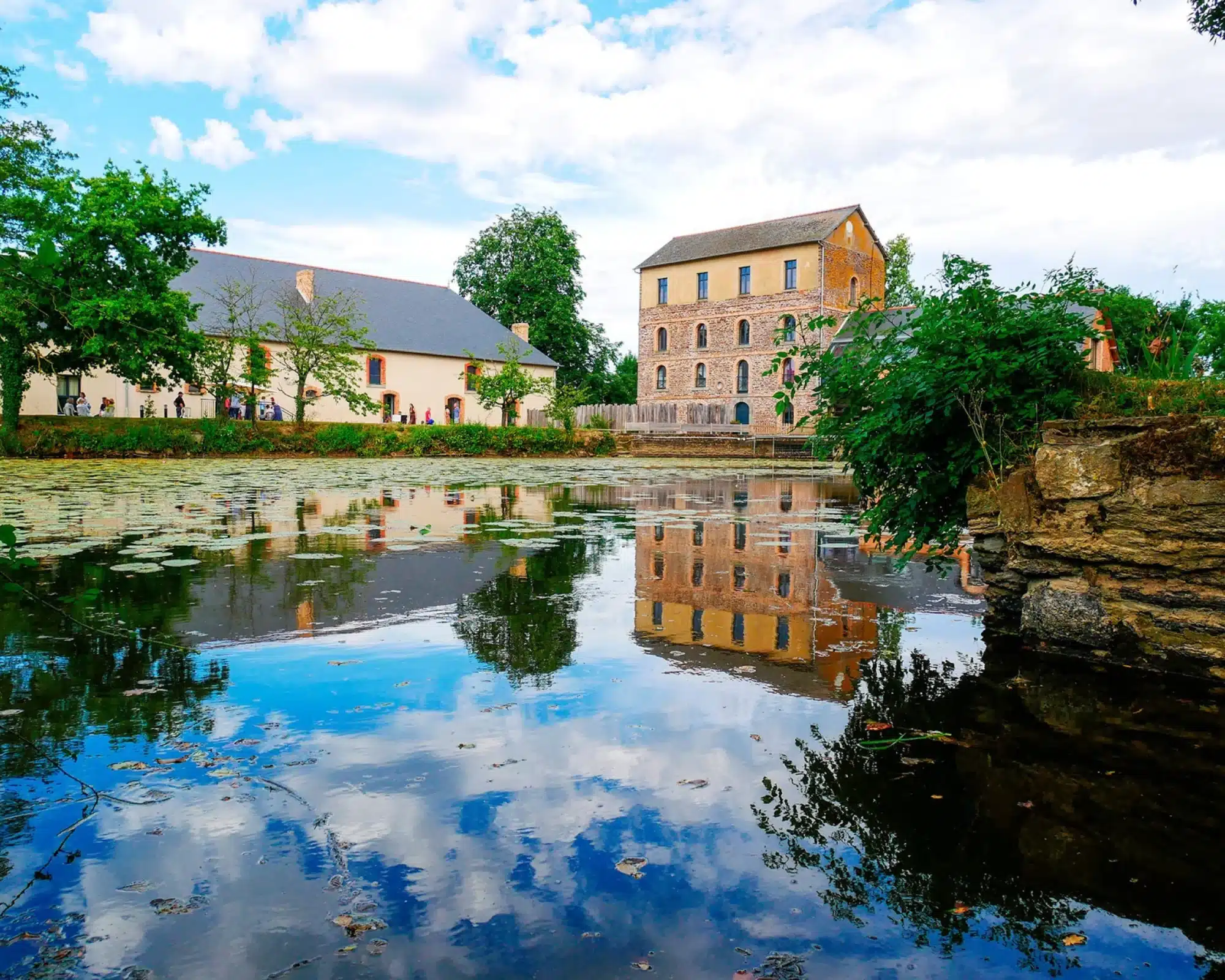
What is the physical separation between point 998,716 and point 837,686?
2.56 feet

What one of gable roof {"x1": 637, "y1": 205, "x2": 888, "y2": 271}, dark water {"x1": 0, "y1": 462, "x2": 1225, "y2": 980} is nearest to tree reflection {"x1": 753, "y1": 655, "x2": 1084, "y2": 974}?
dark water {"x1": 0, "y1": 462, "x2": 1225, "y2": 980}

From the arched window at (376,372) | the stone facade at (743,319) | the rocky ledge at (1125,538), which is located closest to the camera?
the rocky ledge at (1125,538)

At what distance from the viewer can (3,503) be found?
39.0 feet

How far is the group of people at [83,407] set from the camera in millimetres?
38731

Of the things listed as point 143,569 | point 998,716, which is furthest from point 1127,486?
point 143,569

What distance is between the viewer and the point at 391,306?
2112 inches

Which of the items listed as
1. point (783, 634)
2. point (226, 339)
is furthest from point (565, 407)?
point (783, 634)

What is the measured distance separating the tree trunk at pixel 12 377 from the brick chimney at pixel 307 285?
782 inches

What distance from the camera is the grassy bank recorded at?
91.7 ft

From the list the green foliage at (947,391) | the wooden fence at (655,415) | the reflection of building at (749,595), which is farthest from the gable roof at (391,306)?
the green foliage at (947,391)

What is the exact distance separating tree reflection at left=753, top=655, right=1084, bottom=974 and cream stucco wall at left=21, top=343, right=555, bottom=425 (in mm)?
39982

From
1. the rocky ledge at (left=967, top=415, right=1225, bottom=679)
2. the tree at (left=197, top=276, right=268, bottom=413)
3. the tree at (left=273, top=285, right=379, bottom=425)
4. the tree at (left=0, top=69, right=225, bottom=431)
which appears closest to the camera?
the rocky ledge at (left=967, top=415, right=1225, bottom=679)

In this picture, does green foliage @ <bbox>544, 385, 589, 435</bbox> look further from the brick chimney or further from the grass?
the grass

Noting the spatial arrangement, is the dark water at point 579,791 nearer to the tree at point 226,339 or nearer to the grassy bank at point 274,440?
the grassy bank at point 274,440
